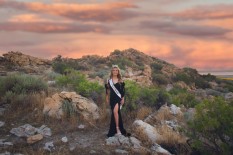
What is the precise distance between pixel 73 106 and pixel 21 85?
318cm

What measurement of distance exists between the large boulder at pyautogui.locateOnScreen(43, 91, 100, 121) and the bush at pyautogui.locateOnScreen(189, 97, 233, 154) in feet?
13.8

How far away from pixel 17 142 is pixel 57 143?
1.32 metres

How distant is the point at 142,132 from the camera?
470 inches

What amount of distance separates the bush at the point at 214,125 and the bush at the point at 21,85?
7.48 metres

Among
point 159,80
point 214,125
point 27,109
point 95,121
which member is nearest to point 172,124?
point 95,121

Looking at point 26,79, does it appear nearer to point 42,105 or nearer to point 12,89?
point 12,89

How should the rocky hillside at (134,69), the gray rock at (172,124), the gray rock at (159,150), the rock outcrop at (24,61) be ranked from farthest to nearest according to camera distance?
the rock outcrop at (24,61)
the rocky hillside at (134,69)
the gray rock at (172,124)
the gray rock at (159,150)

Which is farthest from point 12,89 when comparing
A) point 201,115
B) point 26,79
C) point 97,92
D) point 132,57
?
point 132,57

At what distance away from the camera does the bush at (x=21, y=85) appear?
1546 centimetres

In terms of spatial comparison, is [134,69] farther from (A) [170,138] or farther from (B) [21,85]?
(A) [170,138]

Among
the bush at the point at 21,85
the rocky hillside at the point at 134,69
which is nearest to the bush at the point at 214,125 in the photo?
the bush at the point at 21,85

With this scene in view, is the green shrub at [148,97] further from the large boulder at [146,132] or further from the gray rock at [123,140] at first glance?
the gray rock at [123,140]

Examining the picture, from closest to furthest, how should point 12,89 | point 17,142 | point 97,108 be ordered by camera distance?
point 17,142
point 97,108
point 12,89

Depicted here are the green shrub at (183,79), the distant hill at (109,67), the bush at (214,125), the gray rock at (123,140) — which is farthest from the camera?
the green shrub at (183,79)
